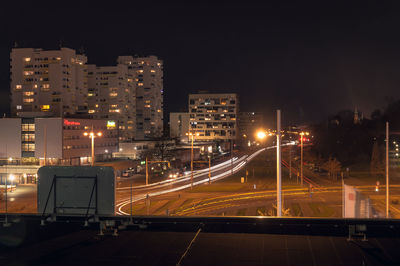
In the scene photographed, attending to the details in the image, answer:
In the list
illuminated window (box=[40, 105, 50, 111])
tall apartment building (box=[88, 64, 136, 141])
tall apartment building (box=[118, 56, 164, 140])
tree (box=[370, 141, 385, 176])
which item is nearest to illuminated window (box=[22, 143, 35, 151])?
illuminated window (box=[40, 105, 50, 111])

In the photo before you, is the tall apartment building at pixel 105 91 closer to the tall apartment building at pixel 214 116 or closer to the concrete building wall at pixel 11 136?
the tall apartment building at pixel 214 116

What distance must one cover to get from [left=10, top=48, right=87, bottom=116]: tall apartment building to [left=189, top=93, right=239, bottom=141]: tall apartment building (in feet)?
155

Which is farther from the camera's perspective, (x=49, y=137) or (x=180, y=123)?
(x=180, y=123)

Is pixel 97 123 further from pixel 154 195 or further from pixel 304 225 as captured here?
pixel 304 225

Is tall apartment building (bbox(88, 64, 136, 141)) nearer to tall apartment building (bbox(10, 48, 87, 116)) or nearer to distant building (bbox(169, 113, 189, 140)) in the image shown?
tall apartment building (bbox(10, 48, 87, 116))

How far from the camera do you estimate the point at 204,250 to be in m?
6.90

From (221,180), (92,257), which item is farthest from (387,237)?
(221,180)

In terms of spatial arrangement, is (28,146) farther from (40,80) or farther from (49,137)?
(40,80)

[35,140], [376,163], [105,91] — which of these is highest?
[105,91]

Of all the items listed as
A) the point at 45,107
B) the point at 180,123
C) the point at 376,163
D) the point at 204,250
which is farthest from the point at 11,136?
the point at 180,123

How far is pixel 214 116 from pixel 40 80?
5702 centimetres

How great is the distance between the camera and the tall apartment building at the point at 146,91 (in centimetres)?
13300

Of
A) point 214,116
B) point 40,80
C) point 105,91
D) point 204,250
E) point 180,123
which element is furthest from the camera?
point 180,123

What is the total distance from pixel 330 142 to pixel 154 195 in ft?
156
